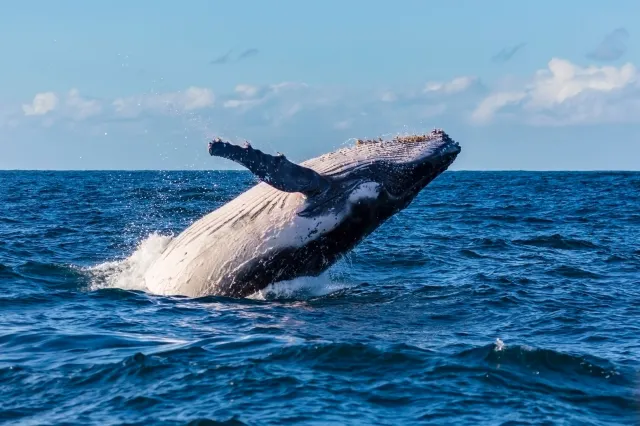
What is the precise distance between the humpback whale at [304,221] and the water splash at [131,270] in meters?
1.09

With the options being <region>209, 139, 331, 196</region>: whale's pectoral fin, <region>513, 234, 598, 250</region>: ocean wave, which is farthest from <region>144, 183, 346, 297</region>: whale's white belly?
<region>513, 234, 598, 250</region>: ocean wave

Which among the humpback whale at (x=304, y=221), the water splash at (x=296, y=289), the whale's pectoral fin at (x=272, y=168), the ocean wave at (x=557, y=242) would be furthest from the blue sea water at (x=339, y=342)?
the whale's pectoral fin at (x=272, y=168)

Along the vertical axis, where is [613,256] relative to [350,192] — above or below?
below

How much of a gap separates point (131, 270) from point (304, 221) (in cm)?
416

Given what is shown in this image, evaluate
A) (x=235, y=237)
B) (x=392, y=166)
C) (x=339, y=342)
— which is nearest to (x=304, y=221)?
(x=235, y=237)

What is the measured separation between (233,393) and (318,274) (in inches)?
225

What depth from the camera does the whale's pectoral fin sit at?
1232 cm

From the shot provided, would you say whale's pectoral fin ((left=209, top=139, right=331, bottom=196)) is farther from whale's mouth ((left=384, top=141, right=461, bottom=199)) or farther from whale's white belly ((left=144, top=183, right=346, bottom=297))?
whale's mouth ((left=384, top=141, right=461, bottom=199))

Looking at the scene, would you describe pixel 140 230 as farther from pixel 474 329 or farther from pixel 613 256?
pixel 474 329

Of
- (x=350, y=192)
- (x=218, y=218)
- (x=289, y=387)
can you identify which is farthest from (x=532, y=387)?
(x=218, y=218)

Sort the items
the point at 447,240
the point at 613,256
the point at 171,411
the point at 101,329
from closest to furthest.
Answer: the point at 171,411
the point at 101,329
the point at 613,256
the point at 447,240

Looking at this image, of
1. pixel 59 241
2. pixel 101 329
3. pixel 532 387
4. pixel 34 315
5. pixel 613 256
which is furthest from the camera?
pixel 59 241

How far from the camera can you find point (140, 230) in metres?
25.8

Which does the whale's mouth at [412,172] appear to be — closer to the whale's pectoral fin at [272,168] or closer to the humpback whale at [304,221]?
the humpback whale at [304,221]
